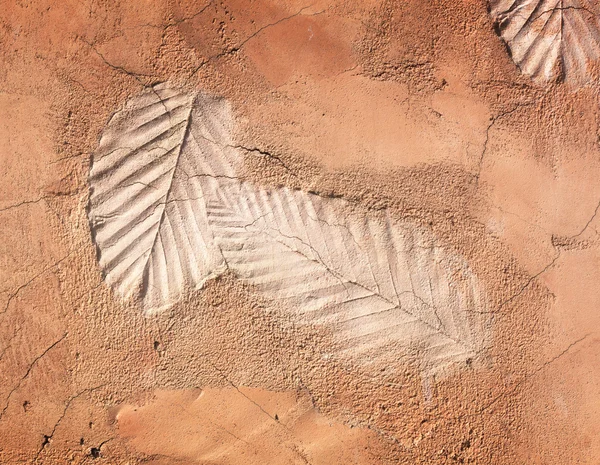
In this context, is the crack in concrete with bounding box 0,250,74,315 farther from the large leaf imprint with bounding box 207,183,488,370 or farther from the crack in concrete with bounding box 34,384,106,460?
the large leaf imprint with bounding box 207,183,488,370

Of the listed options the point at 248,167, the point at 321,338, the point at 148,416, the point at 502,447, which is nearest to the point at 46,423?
the point at 148,416

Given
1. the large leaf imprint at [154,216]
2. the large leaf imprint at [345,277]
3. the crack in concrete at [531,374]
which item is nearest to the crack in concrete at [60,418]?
the large leaf imprint at [154,216]

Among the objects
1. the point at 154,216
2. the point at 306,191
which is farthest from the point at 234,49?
the point at 154,216

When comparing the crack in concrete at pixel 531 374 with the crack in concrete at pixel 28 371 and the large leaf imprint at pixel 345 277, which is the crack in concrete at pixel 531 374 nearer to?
the large leaf imprint at pixel 345 277

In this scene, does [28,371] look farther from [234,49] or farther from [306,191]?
[234,49]

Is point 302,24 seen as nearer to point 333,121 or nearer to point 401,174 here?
point 333,121

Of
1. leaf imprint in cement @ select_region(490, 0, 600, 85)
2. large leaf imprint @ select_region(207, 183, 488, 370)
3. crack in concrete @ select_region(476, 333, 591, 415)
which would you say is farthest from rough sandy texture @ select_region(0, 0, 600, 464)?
leaf imprint in cement @ select_region(490, 0, 600, 85)

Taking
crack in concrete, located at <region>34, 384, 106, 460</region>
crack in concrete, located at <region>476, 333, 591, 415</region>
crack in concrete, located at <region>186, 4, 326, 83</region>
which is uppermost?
crack in concrete, located at <region>186, 4, 326, 83</region>
